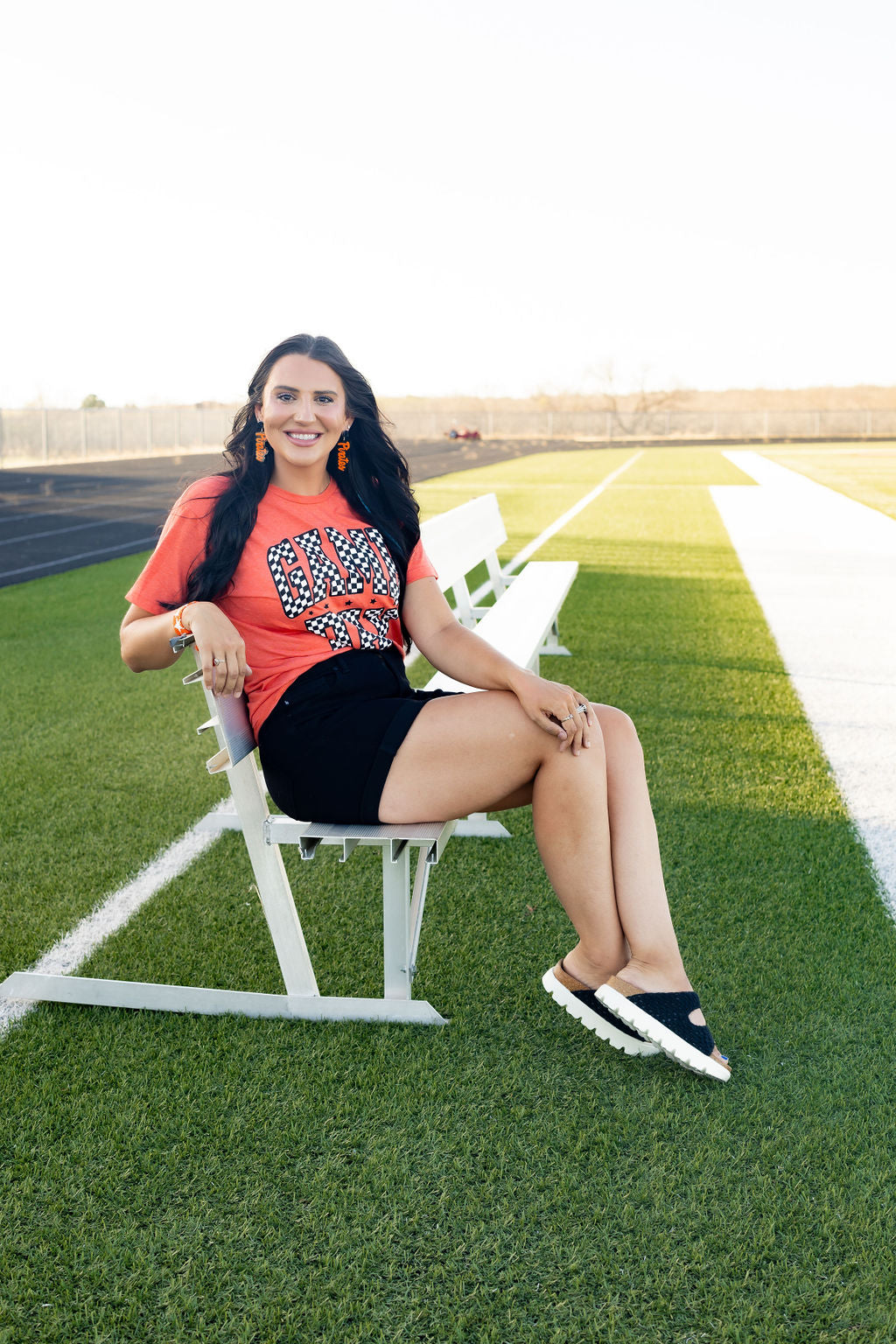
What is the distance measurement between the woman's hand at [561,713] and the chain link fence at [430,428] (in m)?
47.2

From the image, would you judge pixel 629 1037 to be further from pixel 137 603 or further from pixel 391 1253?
pixel 137 603

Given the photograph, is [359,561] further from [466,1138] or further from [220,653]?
[466,1138]

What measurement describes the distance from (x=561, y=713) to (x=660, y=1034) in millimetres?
793

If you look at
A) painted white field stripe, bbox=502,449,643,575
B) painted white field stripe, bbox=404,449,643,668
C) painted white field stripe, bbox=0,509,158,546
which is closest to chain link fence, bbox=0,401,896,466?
painted white field stripe, bbox=0,509,158,546

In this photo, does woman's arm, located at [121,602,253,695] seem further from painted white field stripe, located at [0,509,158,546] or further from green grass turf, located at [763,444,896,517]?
green grass turf, located at [763,444,896,517]

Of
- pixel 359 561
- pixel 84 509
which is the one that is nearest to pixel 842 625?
pixel 359 561

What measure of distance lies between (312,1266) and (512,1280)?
38cm

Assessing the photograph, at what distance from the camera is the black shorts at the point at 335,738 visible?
3.17 metres

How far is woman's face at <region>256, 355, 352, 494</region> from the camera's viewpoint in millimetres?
3461

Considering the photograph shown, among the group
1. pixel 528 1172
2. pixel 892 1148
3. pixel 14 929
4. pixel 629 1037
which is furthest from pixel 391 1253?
pixel 14 929

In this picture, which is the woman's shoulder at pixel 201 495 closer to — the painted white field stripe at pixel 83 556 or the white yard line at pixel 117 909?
the white yard line at pixel 117 909

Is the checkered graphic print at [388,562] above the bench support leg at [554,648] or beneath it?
above

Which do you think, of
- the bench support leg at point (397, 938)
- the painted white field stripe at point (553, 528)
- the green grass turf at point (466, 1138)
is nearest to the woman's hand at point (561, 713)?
the bench support leg at point (397, 938)

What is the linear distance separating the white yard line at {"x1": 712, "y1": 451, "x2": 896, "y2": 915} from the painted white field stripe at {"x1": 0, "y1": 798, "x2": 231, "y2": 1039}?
2.48 meters
